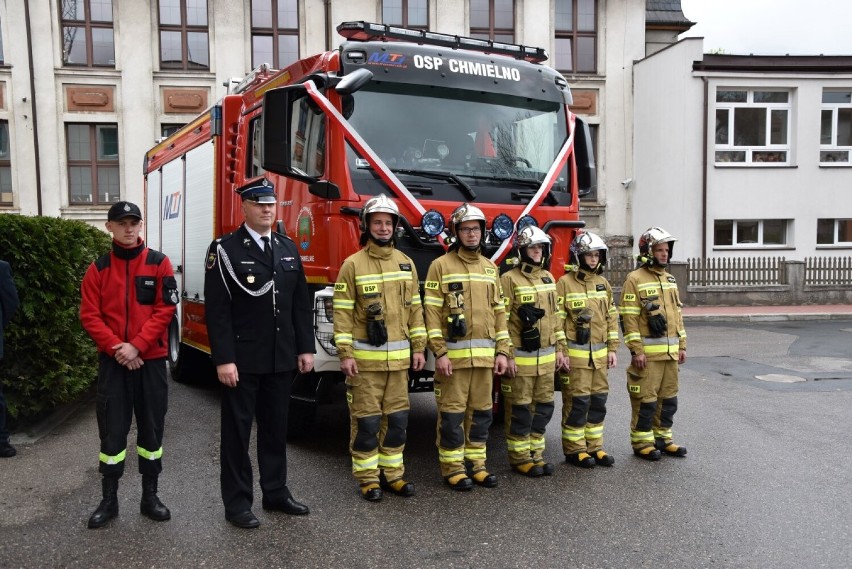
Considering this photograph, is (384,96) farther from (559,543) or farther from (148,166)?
(148,166)

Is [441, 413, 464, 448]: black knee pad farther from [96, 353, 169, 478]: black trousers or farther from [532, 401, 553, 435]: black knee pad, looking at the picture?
[96, 353, 169, 478]: black trousers

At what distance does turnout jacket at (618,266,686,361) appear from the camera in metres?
6.21

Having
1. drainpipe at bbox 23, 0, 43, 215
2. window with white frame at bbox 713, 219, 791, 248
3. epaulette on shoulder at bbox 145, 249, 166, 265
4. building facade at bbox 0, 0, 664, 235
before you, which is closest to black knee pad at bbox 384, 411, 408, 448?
epaulette on shoulder at bbox 145, 249, 166, 265

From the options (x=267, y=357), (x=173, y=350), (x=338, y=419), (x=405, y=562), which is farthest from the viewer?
(x=173, y=350)

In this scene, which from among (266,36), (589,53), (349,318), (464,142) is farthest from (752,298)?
(349,318)

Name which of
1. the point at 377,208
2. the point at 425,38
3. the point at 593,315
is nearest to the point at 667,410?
the point at 593,315

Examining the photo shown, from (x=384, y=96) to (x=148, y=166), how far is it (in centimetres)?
621

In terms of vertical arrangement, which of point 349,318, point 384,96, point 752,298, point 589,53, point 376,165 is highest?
point 589,53

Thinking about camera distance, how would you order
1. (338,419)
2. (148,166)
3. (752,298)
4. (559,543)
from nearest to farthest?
(559,543)
(338,419)
(148,166)
(752,298)

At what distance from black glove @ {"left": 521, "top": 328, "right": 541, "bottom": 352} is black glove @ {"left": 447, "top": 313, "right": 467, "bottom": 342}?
0.56 metres

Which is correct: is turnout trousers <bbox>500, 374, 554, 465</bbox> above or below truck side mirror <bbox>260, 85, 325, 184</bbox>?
below

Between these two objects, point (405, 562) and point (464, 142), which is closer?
point (405, 562)

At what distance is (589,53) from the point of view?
23875mm

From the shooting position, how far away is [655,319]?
6.16 m
